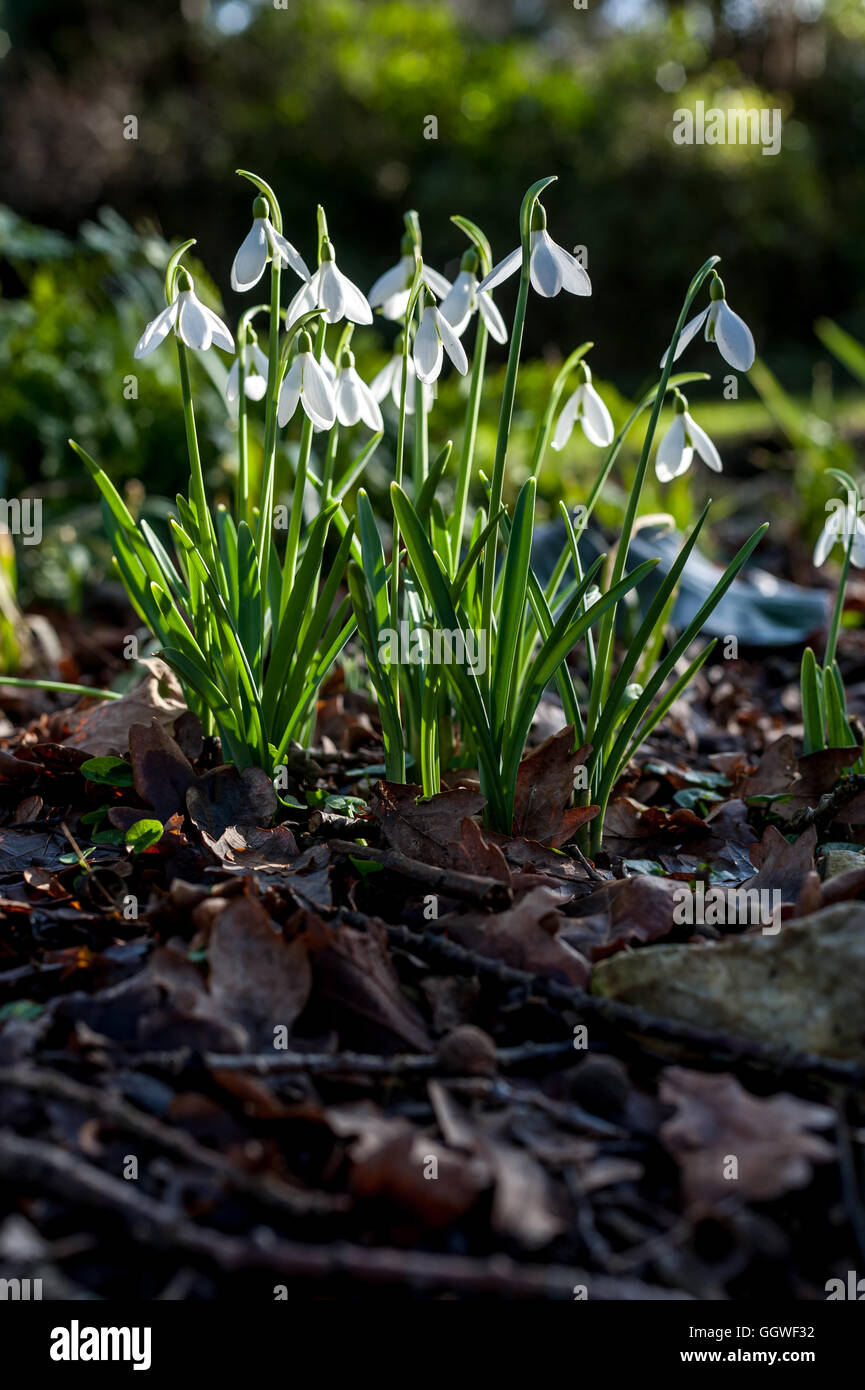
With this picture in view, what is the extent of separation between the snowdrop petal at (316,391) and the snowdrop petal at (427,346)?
0.13m

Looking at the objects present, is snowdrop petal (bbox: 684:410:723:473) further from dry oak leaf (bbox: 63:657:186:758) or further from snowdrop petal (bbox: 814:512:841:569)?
dry oak leaf (bbox: 63:657:186:758)

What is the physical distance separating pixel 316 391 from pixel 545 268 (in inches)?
13.7

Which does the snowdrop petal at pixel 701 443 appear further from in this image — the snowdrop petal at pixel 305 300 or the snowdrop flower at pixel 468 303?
the snowdrop petal at pixel 305 300

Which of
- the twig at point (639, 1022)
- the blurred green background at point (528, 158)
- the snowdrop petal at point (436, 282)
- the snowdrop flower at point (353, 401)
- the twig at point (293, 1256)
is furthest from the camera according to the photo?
the blurred green background at point (528, 158)

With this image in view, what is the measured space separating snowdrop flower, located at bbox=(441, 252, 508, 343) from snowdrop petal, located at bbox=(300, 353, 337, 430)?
20 cm

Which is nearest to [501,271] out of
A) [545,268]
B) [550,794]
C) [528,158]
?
[545,268]

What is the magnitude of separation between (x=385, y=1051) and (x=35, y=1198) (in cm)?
37

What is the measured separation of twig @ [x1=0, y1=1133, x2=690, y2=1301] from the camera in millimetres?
869

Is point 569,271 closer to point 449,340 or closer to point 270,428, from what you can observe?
point 449,340

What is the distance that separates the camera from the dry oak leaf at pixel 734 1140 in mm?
959

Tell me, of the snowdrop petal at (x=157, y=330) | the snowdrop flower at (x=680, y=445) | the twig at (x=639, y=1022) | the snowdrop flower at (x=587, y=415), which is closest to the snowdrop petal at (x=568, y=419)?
the snowdrop flower at (x=587, y=415)

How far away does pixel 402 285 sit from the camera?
5.42ft

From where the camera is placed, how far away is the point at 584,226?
10.4 meters
